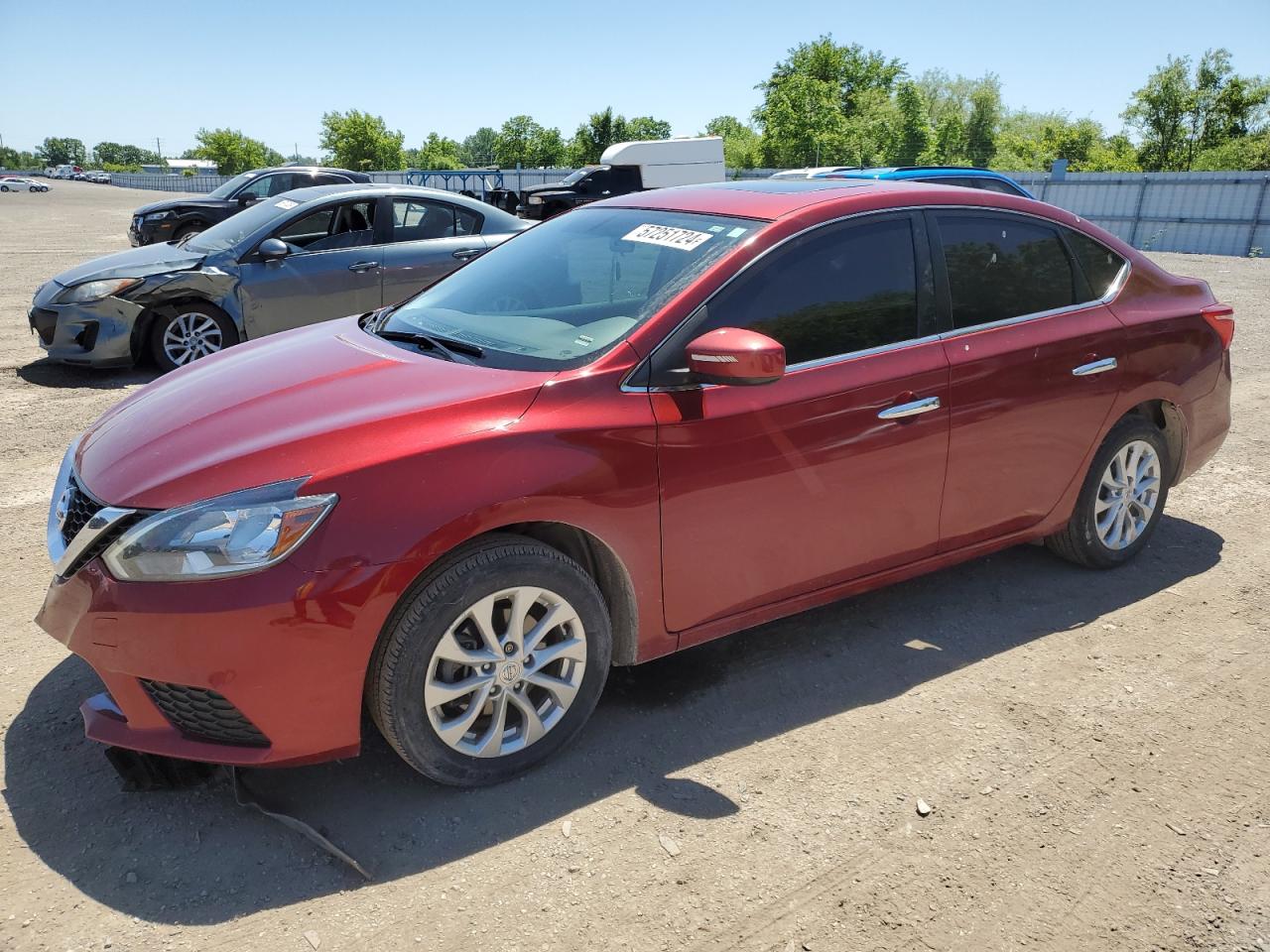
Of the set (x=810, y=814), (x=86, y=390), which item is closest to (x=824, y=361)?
(x=810, y=814)

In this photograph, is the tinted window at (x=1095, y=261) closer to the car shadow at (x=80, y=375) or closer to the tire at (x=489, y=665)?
the tire at (x=489, y=665)

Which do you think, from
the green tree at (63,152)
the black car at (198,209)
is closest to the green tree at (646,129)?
the black car at (198,209)

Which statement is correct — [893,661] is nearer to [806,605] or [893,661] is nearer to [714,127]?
[806,605]

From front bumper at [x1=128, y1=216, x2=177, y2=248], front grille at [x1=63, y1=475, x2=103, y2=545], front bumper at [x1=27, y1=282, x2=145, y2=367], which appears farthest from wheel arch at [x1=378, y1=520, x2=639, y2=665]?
front bumper at [x1=128, y1=216, x2=177, y2=248]

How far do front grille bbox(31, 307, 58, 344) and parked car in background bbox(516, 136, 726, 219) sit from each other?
1153 centimetres

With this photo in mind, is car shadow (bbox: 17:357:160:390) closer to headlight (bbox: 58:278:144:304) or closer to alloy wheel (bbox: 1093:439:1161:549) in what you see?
headlight (bbox: 58:278:144:304)

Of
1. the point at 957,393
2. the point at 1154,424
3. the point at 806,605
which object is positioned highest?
the point at 957,393

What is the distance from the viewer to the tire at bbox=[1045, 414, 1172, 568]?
13.7ft

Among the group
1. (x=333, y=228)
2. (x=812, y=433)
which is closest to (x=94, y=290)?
(x=333, y=228)

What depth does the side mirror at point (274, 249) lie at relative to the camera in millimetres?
7602

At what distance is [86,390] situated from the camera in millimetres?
7598

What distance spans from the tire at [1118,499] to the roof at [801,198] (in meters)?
1.05

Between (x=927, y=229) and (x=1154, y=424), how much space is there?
5.55ft

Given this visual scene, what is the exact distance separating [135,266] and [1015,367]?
285 inches
